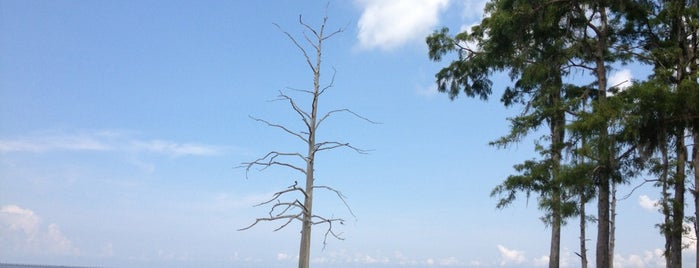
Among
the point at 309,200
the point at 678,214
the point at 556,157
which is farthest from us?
the point at 556,157

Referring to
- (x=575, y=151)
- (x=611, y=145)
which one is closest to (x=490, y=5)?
(x=575, y=151)

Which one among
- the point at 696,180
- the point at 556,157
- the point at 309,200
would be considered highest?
the point at 556,157

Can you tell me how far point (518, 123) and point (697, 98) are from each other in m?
5.01

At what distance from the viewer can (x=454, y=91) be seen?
1772 centimetres

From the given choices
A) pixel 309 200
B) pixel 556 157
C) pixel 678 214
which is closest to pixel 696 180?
pixel 678 214

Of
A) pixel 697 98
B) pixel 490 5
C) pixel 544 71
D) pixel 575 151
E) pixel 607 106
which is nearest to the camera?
pixel 697 98

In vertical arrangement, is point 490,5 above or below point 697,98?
above

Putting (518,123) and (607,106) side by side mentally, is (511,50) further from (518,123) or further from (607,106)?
(607,106)

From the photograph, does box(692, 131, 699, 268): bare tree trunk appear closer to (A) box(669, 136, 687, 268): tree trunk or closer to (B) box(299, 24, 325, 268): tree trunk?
(A) box(669, 136, 687, 268): tree trunk

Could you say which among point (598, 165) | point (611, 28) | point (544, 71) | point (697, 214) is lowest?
point (697, 214)

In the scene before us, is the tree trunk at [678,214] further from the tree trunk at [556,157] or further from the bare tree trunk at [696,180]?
the tree trunk at [556,157]

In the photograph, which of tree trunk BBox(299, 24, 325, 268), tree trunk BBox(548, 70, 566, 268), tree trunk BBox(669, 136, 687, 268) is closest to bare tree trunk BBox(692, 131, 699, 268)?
tree trunk BBox(669, 136, 687, 268)

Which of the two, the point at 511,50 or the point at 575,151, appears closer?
the point at 575,151

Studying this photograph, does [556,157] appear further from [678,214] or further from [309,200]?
[309,200]
